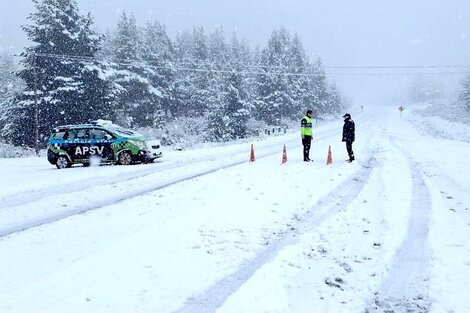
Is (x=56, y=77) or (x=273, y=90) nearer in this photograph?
(x=56, y=77)

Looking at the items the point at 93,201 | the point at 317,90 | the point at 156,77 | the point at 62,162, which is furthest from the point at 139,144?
the point at 317,90

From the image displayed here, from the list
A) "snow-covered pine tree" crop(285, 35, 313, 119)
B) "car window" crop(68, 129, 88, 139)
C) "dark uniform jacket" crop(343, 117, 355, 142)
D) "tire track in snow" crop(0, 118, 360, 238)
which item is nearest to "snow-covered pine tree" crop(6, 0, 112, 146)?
"car window" crop(68, 129, 88, 139)

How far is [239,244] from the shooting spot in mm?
7039

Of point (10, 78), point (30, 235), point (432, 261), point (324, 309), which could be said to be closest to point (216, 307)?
point (324, 309)

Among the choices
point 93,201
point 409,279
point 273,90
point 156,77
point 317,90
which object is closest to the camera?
point 409,279

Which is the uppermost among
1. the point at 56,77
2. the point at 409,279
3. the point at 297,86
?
the point at 56,77

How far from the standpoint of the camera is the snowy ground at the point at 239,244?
5156mm

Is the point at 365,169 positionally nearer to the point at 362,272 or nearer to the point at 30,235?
the point at 362,272

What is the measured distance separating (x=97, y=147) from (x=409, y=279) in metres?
15.4

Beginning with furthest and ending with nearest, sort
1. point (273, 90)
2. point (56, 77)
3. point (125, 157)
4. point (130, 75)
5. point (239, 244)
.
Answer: point (273, 90) → point (130, 75) → point (56, 77) → point (125, 157) → point (239, 244)

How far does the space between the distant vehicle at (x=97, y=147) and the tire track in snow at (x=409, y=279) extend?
41.5 ft

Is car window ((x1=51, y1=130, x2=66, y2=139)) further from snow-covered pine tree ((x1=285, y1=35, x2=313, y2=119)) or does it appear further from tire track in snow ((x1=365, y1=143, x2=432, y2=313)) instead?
snow-covered pine tree ((x1=285, y1=35, x2=313, y2=119))

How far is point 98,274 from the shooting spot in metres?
5.85

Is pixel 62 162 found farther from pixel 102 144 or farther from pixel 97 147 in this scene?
pixel 102 144
